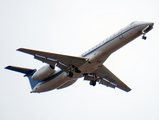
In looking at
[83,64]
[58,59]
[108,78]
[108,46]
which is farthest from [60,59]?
[108,78]

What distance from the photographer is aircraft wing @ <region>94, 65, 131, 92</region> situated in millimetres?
26406

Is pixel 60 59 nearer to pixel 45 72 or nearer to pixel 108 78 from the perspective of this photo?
pixel 45 72

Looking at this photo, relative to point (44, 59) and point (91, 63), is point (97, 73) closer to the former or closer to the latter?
point (91, 63)

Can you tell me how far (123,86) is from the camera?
2845 cm

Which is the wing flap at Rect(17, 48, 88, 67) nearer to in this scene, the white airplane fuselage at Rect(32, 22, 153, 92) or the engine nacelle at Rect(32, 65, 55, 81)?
the white airplane fuselage at Rect(32, 22, 153, 92)

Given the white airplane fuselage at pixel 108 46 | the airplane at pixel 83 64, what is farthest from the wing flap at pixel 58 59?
the white airplane fuselage at pixel 108 46

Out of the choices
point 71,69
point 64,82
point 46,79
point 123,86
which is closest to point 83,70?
point 71,69

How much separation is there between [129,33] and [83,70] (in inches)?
216

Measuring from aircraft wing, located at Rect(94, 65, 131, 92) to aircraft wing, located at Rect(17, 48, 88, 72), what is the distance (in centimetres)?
384

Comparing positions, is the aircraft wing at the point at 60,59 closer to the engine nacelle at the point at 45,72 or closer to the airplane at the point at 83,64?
the airplane at the point at 83,64

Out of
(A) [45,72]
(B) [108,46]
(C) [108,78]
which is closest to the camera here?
(B) [108,46]

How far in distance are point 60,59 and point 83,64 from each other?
2.21m

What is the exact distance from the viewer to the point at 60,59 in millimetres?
23250

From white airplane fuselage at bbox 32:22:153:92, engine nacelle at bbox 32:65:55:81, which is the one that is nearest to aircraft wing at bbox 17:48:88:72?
white airplane fuselage at bbox 32:22:153:92
